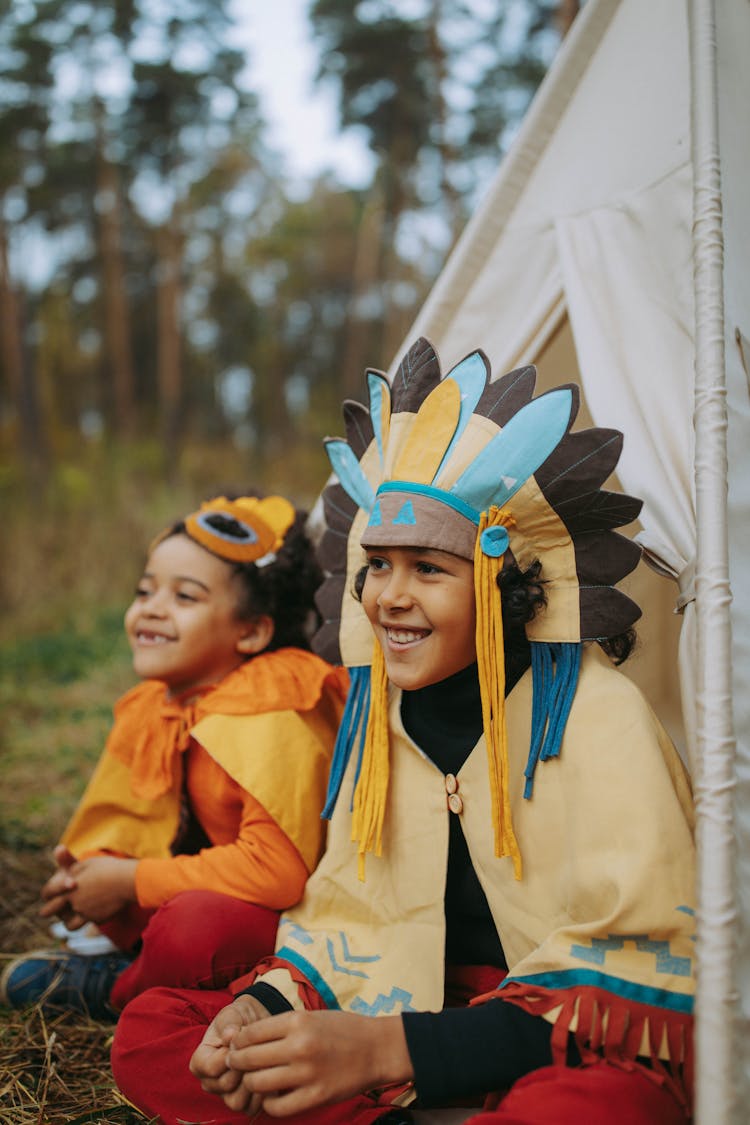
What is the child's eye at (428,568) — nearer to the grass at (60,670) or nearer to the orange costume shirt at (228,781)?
the orange costume shirt at (228,781)

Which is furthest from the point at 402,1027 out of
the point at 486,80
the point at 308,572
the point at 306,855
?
the point at 486,80

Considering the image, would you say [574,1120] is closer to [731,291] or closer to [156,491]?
[731,291]

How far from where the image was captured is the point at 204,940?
198cm


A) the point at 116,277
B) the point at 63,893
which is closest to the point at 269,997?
the point at 63,893

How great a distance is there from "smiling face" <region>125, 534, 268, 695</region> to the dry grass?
32.4 inches

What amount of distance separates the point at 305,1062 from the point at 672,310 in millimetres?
1604

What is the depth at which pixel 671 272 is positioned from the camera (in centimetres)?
210

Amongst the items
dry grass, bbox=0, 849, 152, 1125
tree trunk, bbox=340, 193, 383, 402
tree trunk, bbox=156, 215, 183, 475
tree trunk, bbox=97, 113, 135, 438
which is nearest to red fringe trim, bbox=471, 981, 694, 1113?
dry grass, bbox=0, 849, 152, 1125

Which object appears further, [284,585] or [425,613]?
[284,585]

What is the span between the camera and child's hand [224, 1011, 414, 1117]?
147 cm

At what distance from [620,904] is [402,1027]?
0.40 m

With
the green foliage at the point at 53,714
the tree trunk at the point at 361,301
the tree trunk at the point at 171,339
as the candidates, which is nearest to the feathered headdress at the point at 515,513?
the green foliage at the point at 53,714

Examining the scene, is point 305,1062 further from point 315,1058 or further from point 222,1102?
point 222,1102

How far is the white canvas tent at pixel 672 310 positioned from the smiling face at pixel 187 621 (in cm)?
88
